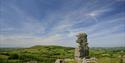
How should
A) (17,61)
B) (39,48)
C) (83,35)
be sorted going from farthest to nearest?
(39,48), (17,61), (83,35)

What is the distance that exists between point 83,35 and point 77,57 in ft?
4.86

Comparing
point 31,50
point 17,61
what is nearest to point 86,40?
point 17,61

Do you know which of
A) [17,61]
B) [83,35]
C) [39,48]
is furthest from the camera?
[39,48]

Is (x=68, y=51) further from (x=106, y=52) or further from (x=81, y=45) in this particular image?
(x=81, y=45)

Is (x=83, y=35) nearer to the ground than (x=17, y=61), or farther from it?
farther from it

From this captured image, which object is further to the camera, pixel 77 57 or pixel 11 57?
pixel 11 57

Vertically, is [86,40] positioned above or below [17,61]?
above

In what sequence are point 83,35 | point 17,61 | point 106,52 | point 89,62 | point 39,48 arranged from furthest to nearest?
point 39,48
point 106,52
point 17,61
point 83,35
point 89,62

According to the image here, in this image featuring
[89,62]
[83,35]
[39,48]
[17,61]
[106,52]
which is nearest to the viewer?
[89,62]

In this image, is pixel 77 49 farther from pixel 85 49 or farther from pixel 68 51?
pixel 68 51

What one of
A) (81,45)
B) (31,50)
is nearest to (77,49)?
(81,45)

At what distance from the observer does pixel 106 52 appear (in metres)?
24.5

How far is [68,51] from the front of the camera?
2469 centimetres

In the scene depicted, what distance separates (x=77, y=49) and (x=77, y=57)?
0.51 meters
